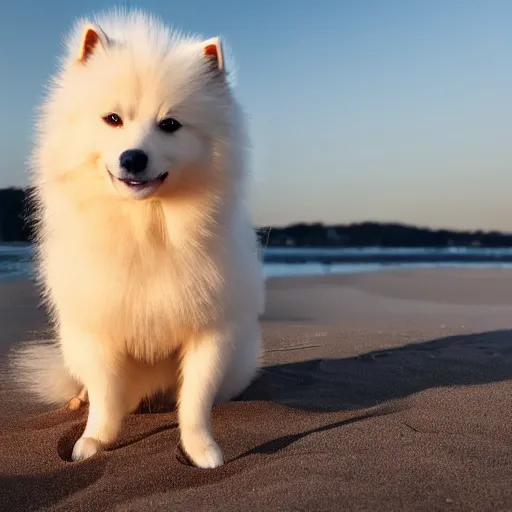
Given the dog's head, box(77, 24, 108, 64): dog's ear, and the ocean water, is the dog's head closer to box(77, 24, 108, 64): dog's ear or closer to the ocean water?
box(77, 24, 108, 64): dog's ear

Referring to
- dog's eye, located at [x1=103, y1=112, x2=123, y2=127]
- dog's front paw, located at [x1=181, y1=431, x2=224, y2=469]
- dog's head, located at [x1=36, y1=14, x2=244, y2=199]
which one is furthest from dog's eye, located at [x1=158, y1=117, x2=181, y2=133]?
dog's front paw, located at [x1=181, y1=431, x2=224, y2=469]

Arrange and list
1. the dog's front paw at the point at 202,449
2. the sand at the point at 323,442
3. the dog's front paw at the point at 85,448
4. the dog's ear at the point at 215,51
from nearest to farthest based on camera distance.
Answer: the sand at the point at 323,442, the dog's front paw at the point at 202,449, the dog's front paw at the point at 85,448, the dog's ear at the point at 215,51

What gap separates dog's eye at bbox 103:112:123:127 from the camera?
2.56 meters

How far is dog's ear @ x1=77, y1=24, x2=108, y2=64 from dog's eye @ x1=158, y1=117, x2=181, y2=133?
46 cm

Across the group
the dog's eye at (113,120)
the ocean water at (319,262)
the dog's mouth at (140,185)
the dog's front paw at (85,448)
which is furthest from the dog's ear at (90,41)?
the ocean water at (319,262)

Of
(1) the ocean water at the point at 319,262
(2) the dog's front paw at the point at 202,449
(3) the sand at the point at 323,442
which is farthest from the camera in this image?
(1) the ocean water at the point at 319,262

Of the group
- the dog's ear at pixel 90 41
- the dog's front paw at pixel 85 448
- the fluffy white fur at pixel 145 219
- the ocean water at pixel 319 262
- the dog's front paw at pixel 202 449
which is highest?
the dog's ear at pixel 90 41

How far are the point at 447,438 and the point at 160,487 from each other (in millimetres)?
1159

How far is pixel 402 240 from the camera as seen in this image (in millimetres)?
28766

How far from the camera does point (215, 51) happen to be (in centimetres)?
290

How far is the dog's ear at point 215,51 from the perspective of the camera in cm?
289

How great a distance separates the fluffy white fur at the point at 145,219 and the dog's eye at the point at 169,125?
0.02m

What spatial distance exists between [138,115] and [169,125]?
13 cm

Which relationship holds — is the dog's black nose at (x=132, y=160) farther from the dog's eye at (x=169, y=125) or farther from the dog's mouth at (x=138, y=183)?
the dog's eye at (x=169, y=125)
